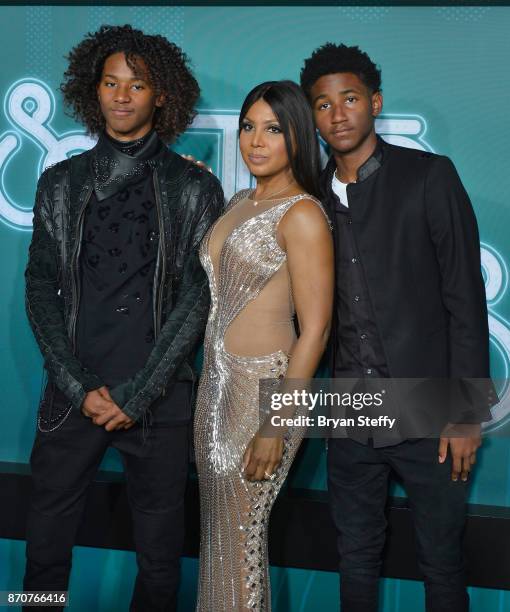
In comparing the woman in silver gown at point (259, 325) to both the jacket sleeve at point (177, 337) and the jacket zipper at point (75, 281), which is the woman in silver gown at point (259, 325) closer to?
the jacket sleeve at point (177, 337)

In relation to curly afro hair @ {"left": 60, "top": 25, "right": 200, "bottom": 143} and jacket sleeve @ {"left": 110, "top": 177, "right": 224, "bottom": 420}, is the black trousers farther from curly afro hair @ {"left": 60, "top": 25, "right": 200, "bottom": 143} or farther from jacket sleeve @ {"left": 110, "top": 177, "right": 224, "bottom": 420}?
curly afro hair @ {"left": 60, "top": 25, "right": 200, "bottom": 143}

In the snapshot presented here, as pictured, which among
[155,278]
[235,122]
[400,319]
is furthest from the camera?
[235,122]

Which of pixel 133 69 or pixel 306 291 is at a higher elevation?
pixel 133 69

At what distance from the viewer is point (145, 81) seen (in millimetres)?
2746

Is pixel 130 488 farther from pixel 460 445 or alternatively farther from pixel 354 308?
pixel 460 445

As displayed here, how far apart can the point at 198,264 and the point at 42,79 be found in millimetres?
1237

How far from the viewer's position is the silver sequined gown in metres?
2.54

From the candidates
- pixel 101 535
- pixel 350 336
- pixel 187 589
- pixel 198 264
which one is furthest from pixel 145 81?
pixel 187 589

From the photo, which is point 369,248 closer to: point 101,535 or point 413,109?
point 413,109

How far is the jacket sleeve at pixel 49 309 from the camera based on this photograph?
8.64 ft

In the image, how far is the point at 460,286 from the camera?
247cm

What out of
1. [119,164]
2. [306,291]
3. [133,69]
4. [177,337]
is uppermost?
[133,69]

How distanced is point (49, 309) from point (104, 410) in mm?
385

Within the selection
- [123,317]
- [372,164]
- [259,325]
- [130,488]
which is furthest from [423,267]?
[130,488]
